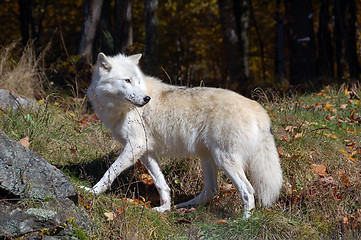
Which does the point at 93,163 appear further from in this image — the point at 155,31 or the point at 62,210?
the point at 155,31

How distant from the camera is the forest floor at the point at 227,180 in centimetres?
417

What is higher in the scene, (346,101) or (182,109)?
(182,109)

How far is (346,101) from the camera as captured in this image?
7.36 metres

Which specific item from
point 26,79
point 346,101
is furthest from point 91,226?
point 346,101

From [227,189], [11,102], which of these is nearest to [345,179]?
[227,189]

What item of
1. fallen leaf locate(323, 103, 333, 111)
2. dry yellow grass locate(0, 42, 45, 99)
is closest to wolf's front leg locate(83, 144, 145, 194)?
dry yellow grass locate(0, 42, 45, 99)

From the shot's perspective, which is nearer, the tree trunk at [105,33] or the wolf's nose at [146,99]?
the wolf's nose at [146,99]

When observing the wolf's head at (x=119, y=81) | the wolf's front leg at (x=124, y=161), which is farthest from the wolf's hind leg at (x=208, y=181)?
the wolf's head at (x=119, y=81)

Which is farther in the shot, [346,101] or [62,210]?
[346,101]

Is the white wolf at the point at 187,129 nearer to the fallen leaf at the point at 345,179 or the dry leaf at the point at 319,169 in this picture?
the dry leaf at the point at 319,169

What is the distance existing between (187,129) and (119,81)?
105 cm

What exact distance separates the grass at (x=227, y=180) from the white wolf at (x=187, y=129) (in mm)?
313

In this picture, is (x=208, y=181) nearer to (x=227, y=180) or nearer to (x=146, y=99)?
(x=227, y=180)

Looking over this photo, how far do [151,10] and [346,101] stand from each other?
4.64 m
